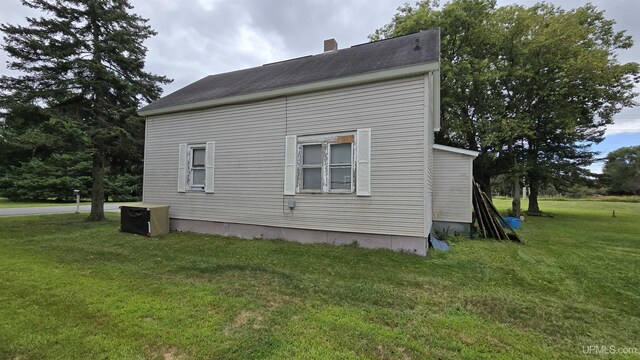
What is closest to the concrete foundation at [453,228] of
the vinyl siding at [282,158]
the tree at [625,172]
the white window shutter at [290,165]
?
the vinyl siding at [282,158]

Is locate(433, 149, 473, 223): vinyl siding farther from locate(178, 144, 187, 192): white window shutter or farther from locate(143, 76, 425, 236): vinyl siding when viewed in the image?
locate(178, 144, 187, 192): white window shutter

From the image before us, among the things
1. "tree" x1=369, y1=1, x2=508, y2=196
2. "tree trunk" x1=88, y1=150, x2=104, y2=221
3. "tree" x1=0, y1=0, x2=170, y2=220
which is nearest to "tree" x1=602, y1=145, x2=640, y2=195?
"tree" x1=369, y1=1, x2=508, y2=196

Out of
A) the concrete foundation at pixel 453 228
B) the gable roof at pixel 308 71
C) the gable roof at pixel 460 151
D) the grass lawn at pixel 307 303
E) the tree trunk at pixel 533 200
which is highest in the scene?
the gable roof at pixel 308 71

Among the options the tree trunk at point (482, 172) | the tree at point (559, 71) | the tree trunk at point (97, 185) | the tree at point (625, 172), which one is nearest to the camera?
the tree trunk at point (97, 185)

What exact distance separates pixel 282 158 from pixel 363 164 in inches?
85.3

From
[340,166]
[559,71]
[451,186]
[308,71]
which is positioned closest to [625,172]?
[559,71]

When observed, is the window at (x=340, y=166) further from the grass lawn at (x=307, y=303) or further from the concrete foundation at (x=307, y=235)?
the grass lawn at (x=307, y=303)

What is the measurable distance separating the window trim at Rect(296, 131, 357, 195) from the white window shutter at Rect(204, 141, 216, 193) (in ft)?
9.18

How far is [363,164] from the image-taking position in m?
6.39

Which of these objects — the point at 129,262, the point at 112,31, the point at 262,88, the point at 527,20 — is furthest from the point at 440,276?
the point at 527,20

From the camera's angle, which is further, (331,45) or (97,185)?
(97,185)

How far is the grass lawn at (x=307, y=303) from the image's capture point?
101 inches

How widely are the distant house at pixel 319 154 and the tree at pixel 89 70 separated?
2.52m

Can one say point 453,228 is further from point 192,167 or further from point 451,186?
point 192,167
